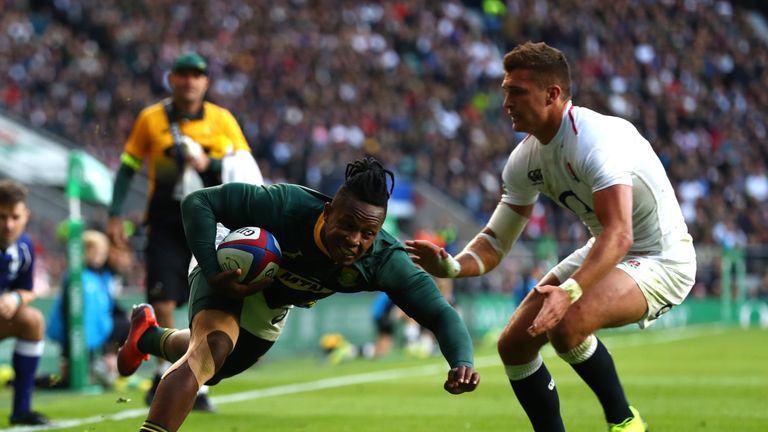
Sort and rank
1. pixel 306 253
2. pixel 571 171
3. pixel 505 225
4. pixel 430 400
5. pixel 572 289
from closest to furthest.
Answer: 1. pixel 572 289
2. pixel 306 253
3. pixel 571 171
4. pixel 505 225
5. pixel 430 400

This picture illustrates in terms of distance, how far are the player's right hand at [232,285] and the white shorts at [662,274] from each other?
1978mm

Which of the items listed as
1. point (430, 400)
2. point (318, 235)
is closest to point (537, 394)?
point (318, 235)

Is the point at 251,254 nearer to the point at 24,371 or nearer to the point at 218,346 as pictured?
the point at 218,346

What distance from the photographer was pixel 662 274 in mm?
6527

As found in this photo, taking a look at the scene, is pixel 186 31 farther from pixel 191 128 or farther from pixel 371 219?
pixel 371 219

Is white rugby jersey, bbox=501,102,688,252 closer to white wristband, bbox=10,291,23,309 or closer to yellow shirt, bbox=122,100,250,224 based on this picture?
yellow shirt, bbox=122,100,250,224

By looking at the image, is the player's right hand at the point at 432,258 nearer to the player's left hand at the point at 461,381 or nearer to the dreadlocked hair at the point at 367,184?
the dreadlocked hair at the point at 367,184

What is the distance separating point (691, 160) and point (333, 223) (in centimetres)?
2671

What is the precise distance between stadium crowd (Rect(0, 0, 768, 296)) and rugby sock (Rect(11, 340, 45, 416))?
16.5 metres

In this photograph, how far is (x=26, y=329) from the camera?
345 inches

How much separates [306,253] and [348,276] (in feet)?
0.76

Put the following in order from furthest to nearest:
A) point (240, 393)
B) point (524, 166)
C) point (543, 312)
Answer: point (240, 393), point (524, 166), point (543, 312)

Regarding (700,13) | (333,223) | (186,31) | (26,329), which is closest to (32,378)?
(26,329)

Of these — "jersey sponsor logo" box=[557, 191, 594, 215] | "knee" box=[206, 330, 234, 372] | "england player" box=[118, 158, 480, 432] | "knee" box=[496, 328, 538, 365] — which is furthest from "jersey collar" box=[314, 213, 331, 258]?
"jersey sponsor logo" box=[557, 191, 594, 215]
